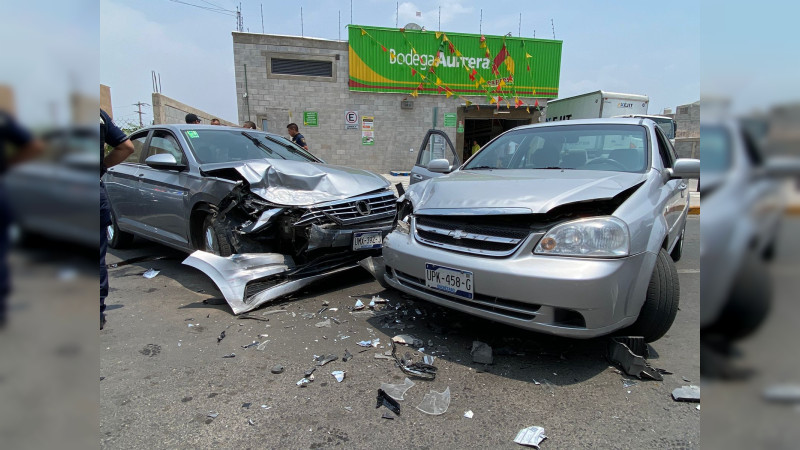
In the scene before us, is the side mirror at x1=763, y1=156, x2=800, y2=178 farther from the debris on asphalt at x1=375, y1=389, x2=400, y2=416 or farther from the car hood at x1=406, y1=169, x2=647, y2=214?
the debris on asphalt at x1=375, y1=389, x2=400, y2=416

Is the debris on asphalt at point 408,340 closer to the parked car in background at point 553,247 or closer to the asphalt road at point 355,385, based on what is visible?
the asphalt road at point 355,385

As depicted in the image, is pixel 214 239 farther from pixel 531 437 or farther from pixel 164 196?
pixel 531 437

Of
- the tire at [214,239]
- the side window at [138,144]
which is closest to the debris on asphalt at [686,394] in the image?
the tire at [214,239]

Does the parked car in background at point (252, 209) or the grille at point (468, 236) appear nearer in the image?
the grille at point (468, 236)

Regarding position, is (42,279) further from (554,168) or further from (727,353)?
(554,168)

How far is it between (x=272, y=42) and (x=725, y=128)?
15.5 m

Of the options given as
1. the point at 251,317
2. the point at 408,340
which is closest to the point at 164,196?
the point at 251,317

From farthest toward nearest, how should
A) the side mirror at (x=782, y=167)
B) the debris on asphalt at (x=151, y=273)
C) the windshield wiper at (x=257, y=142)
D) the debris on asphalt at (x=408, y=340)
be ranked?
the windshield wiper at (x=257, y=142)
the debris on asphalt at (x=151, y=273)
the debris on asphalt at (x=408, y=340)
the side mirror at (x=782, y=167)

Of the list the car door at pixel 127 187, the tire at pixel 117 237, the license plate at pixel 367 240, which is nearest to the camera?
the license plate at pixel 367 240

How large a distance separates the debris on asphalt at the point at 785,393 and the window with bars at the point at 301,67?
51.0 ft

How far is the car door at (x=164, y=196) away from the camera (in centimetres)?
410

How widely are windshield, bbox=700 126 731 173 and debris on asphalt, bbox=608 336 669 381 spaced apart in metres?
1.97

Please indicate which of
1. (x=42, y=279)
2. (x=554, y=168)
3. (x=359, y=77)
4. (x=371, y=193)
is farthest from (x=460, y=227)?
(x=359, y=77)

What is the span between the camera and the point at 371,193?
13.4 ft
